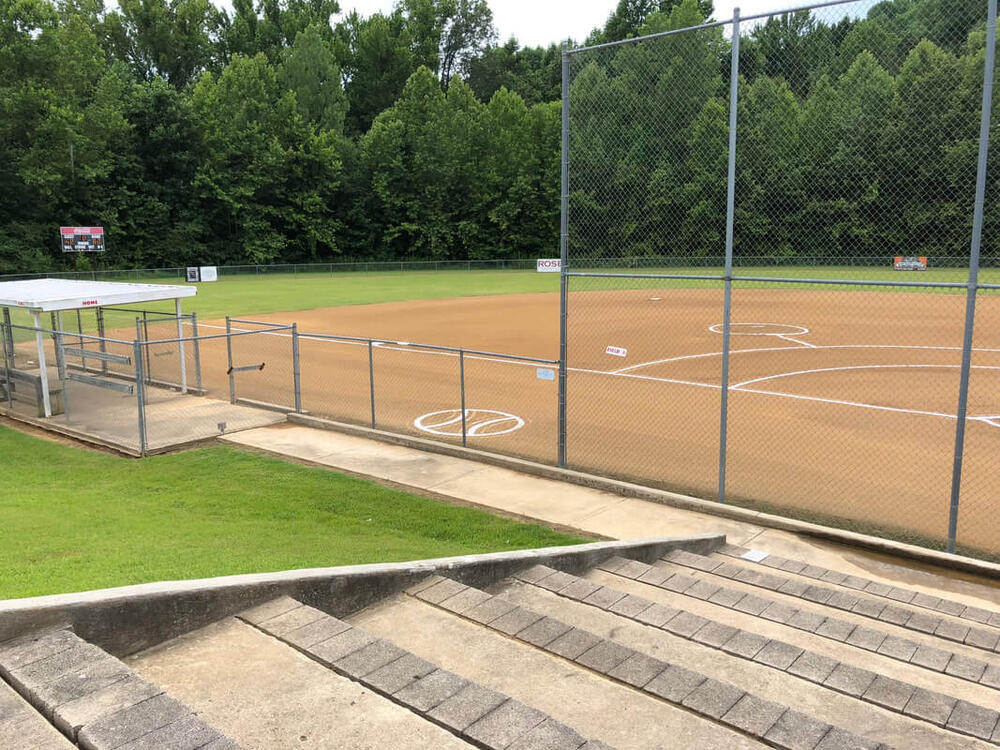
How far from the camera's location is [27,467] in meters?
11.9

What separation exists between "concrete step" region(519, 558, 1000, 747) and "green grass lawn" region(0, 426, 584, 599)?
1.96 metres

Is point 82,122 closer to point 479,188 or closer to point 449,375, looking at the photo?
point 479,188

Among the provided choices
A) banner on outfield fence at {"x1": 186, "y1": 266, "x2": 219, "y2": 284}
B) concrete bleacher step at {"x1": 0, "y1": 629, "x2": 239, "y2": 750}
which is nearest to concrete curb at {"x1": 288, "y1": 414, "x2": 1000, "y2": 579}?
concrete bleacher step at {"x1": 0, "y1": 629, "x2": 239, "y2": 750}

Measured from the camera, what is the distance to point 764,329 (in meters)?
27.8

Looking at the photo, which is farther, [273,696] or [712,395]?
[712,395]

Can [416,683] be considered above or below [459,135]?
below

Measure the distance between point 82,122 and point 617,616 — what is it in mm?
65933

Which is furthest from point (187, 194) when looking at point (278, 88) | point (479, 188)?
point (479, 188)

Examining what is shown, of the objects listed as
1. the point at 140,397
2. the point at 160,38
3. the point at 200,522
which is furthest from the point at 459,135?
the point at 200,522

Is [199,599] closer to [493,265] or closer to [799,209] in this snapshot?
[799,209]

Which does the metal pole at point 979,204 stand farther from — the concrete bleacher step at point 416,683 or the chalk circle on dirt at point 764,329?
the chalk circle on dirt at point 764,329

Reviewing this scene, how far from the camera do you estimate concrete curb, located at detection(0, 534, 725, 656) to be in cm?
418

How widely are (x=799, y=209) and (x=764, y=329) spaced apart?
19734 mm

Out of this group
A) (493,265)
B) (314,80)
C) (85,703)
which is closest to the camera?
(85,703)
